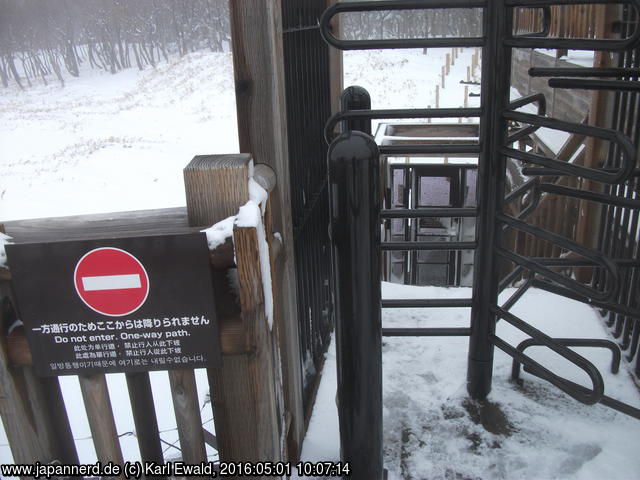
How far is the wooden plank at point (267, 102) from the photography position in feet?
5.80

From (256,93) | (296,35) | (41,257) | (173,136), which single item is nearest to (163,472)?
(41,257)

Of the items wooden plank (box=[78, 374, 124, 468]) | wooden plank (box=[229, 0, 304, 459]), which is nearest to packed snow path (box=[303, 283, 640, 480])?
wooden plank (box=[229, 0, 304, 459])

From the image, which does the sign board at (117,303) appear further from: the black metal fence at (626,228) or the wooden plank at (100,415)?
the black metal fence at (626,228)

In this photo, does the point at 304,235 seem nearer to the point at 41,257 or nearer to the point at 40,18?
the point at 41,257

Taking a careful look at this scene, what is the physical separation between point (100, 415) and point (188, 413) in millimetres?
229

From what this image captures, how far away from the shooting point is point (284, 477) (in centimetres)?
165

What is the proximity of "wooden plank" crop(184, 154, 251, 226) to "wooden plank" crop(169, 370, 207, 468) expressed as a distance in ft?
1.33

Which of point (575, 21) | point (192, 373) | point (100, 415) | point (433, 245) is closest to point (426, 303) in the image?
point (433, 245)

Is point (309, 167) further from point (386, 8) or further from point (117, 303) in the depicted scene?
point (117, 303)

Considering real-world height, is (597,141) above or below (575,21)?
below

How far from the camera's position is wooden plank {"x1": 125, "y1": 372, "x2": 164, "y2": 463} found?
5.07 feet

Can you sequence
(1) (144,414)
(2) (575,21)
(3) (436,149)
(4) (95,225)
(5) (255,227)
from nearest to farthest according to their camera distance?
(5) (255,227), (4) (95,225), (1) (144,414), (3) (436,149), (2) (575,21)

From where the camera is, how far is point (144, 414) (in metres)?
1.60

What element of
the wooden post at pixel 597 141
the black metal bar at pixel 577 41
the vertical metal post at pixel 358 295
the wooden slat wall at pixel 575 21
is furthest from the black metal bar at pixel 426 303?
the wooden slat wall at pixel 575 21
